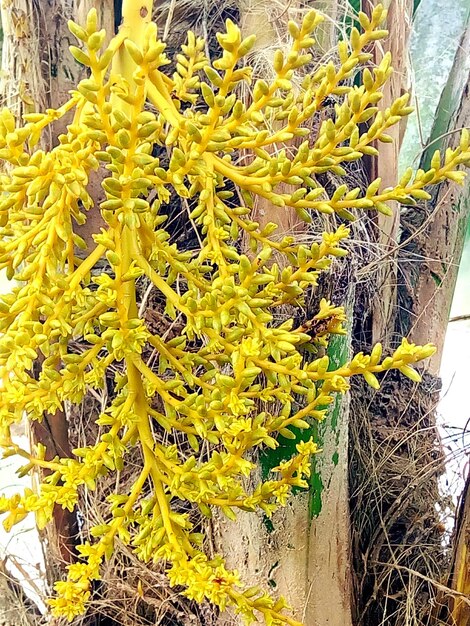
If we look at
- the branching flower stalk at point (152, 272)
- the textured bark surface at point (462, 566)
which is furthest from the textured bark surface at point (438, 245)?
the branching flower stalk at point (152, 272)

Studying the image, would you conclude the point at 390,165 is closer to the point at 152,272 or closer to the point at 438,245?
the point at 438,245

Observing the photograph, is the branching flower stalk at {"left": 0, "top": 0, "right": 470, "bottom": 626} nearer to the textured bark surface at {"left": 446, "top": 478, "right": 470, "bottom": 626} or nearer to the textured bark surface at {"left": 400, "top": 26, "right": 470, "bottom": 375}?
the textured bark surface at {"left": 446, "top": 478, "right": 470, "bottom": 626}

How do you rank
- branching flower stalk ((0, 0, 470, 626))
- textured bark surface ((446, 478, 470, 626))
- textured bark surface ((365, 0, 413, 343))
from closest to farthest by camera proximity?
branching flower stalk ((0, 0, 470, 626)), textured bark surface ((446, 478, 470, 626)), textured bark surface ((365, 0, 413, 343))

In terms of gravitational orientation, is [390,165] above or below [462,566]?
above

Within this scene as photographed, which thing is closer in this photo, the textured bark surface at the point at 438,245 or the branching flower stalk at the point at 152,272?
the branching flower stalk at the point at 152,272

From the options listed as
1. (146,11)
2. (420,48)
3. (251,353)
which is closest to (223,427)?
(251,353)

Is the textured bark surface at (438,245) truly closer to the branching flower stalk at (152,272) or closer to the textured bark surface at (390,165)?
the textured bark surface at (390,165)

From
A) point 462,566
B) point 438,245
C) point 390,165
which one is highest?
point 390,165

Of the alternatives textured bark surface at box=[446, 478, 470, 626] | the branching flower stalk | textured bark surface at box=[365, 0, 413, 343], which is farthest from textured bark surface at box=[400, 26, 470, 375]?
the branching flower stalk

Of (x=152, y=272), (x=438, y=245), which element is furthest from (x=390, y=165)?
(x=152, y=272)

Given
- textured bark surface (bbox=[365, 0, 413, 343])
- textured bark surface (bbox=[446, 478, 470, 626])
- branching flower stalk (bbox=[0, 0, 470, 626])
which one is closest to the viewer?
branching flower stalk (bbox=[0, 0, 470, 626])

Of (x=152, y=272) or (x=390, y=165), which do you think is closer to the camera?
(x=152, y=272)

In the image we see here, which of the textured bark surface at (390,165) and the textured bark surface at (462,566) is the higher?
the textured bark surface at (390,165)

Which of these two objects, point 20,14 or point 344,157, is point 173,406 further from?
point 20,14
